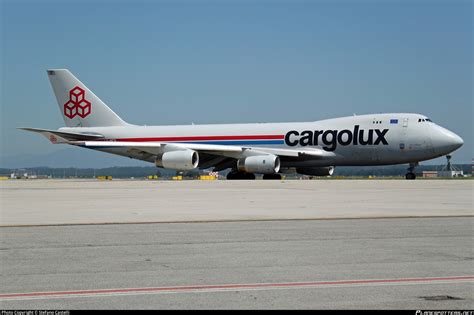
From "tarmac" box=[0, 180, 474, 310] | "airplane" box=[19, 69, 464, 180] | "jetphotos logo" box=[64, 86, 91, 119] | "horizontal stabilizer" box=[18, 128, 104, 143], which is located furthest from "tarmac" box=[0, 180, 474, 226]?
"jetphotos logo" box=[64, 86, 91, 119]

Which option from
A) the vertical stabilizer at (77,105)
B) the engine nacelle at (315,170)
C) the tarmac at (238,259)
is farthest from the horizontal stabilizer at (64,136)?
the tarmac at (238,259)

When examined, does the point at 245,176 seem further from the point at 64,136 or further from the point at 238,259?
the point at 238,259

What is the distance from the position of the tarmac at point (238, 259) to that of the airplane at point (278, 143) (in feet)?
96.8

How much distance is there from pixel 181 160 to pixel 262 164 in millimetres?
5625

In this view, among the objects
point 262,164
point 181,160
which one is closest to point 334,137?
point 262,164

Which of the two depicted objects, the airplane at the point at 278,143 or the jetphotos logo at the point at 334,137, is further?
the jetphotos logo at the point at 334,137

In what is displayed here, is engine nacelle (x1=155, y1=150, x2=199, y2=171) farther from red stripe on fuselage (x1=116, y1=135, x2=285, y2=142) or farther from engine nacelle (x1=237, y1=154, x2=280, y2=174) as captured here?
red stripe on fuselage (x1=116, y1=135, x2=285, y2=142)

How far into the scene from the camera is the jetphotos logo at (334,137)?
47438mm

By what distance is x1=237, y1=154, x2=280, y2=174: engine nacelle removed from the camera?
4647 centimetres

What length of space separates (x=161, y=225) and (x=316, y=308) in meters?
8.10

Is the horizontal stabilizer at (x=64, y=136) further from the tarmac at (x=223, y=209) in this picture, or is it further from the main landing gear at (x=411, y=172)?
the tarmac at (x=223, y=209)

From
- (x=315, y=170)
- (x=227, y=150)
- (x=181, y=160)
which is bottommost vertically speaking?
(x=315, y=170)

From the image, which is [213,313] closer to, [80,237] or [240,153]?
[80,237]

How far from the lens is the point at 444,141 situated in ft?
153
